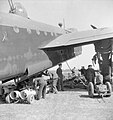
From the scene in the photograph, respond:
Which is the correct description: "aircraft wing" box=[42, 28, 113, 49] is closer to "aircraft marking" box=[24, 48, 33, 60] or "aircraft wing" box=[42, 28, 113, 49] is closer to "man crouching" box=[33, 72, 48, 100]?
"aircraft marking" box=[24, 48, 33, 60]

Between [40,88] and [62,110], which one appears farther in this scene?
[40,88]

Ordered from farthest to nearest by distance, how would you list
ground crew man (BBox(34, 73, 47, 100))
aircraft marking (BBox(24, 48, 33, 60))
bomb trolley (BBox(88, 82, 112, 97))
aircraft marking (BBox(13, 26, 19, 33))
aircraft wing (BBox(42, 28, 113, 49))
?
aircraft wing (BBox(42, 28, 113, 49)) < ground crew man (BBox(34, 73, 47, 100)) < bomb trolley (BBox(88, 82, 112, 97)) < aircraft marking (BBox(24, 48, 33, 60)) < aircraft marking (BBox(13, 26, 19, 33))

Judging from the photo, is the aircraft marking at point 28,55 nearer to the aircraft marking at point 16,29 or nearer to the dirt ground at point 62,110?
the aircraft marking at point 16,29

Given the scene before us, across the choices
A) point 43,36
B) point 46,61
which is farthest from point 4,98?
point 43,36

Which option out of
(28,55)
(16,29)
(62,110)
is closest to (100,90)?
(62,110)

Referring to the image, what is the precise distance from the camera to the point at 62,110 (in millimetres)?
7977

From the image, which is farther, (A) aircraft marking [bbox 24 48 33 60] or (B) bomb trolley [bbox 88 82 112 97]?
(B) bomb trolley [bbox 88 82 112 97]

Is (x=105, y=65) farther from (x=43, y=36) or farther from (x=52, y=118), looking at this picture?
(x=52, y=118)

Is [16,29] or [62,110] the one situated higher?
[16,29]

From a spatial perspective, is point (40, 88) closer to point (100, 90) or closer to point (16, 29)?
point (100, 90)

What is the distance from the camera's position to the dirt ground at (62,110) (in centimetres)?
713

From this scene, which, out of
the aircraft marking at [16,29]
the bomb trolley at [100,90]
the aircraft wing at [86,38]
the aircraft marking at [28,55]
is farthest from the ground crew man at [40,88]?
the aircraft marking at [16,29]

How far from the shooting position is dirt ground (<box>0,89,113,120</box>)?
7.13 meters

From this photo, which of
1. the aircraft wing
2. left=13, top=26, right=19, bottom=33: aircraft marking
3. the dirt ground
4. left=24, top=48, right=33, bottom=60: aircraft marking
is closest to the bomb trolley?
the dirt ground
